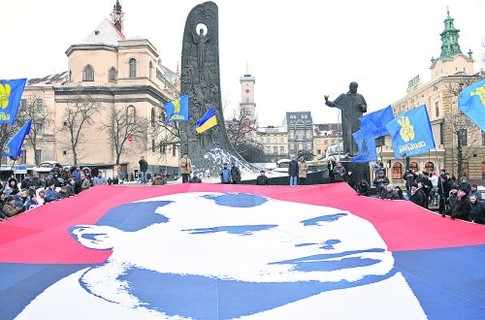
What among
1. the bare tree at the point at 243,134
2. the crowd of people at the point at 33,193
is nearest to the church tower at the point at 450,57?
the bare tree at the point at 243,134

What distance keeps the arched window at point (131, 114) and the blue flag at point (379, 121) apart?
55.4m

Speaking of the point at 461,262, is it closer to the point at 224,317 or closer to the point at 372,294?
the point at 372,294

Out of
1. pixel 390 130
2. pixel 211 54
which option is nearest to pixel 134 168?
pixel 211 54

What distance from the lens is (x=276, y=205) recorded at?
41.4 feet

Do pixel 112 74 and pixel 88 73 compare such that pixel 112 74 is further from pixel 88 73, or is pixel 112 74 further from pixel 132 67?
pixel 88 73

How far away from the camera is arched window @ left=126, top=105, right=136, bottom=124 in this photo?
69350 millimetres

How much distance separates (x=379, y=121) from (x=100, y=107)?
59707mm

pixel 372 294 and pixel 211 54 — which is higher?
pixel 211 54

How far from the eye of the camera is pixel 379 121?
55.8 ft

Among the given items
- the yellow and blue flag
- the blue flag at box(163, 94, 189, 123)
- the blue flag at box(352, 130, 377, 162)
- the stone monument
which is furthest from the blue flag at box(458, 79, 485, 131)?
the blue flag at box(163, 94, 189, 123)

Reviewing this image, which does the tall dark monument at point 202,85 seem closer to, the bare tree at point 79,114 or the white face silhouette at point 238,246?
the white face silhouette at point 238,246

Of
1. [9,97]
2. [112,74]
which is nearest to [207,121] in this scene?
[9,97]

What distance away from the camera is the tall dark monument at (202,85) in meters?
25.2

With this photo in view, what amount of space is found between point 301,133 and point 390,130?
544 ft
